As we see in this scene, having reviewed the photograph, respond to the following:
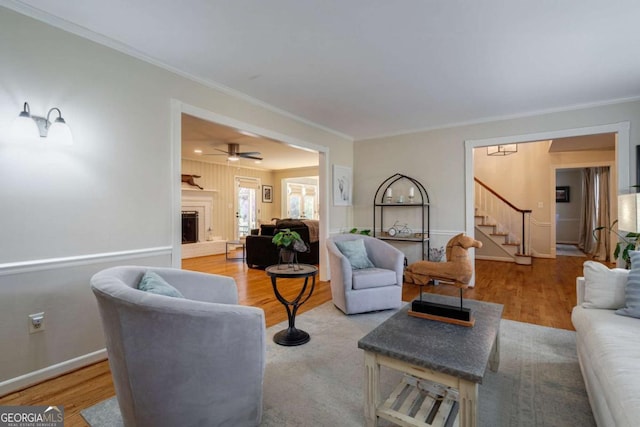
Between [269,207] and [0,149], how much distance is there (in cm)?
817

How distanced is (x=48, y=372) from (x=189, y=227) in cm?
577

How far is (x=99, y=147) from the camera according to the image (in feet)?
7.80

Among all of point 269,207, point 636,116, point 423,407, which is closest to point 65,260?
point 423,407

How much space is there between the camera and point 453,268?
2135 millimetres

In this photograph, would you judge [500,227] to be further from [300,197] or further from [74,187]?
[74,187]

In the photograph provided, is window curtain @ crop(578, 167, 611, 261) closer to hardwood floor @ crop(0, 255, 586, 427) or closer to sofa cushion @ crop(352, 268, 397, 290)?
hardwood floor @ crop(0, 255, 586, 427)

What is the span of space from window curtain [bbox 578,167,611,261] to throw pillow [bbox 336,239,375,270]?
5.83 m

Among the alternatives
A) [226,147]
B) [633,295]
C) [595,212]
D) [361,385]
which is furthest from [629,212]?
[595,212]

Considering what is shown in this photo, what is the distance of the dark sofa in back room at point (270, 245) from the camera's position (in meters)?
5.85

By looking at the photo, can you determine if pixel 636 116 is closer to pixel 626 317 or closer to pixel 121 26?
pixel 626 317

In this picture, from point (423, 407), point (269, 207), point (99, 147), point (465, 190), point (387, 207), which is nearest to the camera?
point (423, 407)

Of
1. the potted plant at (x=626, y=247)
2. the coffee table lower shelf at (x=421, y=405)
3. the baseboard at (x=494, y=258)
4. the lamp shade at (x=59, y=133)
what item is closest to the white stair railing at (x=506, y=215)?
the baseboard at (x=494, y=258)

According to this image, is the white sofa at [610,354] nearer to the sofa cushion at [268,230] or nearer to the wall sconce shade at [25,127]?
the wall sconce shade at [25,127]

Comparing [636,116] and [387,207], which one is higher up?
[636,116]
